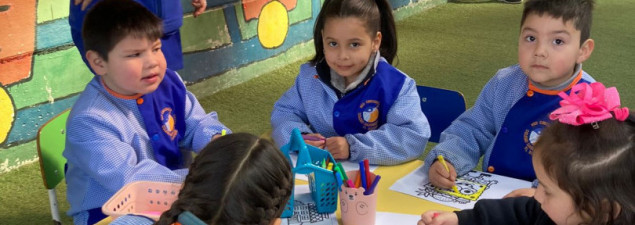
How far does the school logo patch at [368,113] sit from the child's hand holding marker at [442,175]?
0.41 m

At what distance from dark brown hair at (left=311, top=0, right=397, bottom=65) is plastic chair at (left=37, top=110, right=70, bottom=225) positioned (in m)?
0.83

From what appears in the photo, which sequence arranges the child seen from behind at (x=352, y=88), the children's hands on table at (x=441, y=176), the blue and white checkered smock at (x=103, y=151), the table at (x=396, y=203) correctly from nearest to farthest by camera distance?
the table at (x=396, y=203) → the children's hands on table at (x=441, y=176) → the blue and white checkered smock at (x=103, y=151) → the child seen from behind at (x=352, y=88)

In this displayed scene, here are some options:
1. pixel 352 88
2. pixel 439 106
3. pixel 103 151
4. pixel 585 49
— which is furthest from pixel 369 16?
pixel 103 151

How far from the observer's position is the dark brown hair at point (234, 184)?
119cm

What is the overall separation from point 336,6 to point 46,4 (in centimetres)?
173

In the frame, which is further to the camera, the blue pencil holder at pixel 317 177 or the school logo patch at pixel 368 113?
the school logo patch at pixel 368 113

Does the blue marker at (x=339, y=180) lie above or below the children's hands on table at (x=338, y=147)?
above

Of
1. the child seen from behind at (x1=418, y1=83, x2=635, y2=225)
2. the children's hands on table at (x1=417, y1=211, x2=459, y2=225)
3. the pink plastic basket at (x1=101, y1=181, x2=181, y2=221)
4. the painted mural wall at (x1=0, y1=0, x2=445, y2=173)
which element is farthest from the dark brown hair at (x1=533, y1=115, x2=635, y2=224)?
the painted mural wall at (x1=0, y1=0, x2=445, y2=173)

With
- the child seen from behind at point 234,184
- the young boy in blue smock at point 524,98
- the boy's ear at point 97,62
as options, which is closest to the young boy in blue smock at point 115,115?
the boy's ear at point 97,62

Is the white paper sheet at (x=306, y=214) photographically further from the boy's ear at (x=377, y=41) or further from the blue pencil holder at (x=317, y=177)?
the boy's ear at (x=377, y=41)

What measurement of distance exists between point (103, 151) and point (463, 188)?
3.17 ft

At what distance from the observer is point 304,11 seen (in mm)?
4906

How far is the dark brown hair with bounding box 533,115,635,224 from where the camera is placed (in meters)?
1.21

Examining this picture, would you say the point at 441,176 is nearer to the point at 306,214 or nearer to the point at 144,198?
the point at 306,214
